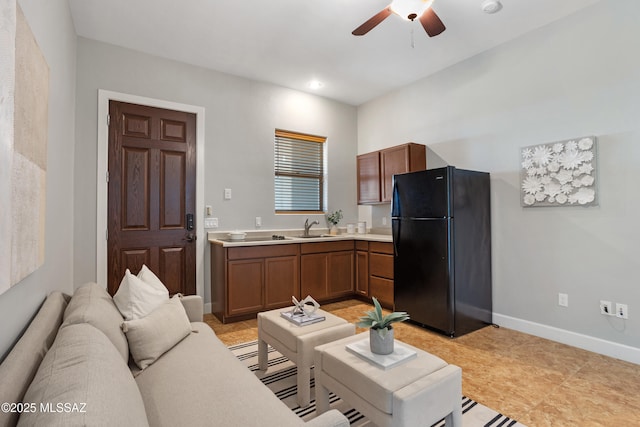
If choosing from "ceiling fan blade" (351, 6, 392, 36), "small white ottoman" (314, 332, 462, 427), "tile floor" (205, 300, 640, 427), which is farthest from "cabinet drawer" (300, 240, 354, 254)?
"ceiling fan blade" (351, 6, 392, 36)

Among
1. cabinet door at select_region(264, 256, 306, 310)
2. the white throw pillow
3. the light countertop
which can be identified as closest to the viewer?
the white throw pillow

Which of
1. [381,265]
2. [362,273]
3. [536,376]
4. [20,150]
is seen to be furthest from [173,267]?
[536,376]

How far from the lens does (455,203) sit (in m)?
3.08

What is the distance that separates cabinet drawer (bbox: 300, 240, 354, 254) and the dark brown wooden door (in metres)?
1.33

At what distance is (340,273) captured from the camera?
4.25m

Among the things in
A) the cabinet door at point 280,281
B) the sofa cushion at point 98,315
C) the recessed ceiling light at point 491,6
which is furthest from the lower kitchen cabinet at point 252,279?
the recessed ceiling light at point 491,6

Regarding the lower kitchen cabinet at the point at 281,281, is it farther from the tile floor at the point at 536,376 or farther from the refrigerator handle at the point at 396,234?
the refrigerator handle at the point at 396,234

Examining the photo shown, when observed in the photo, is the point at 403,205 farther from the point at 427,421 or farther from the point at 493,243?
the point at 427,421

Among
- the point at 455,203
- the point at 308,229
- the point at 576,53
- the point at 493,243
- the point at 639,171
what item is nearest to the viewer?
the point at 639,171

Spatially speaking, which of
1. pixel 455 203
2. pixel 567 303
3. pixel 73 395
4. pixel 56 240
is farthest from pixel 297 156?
pixel 73 395

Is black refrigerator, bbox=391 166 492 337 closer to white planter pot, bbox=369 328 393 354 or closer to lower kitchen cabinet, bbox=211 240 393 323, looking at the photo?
lower kitchen cabinet, bbox=211 240 393 323

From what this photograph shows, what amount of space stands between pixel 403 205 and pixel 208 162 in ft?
7.72

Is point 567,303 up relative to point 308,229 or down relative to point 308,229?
down

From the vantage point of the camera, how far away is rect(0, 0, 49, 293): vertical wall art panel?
101cm
